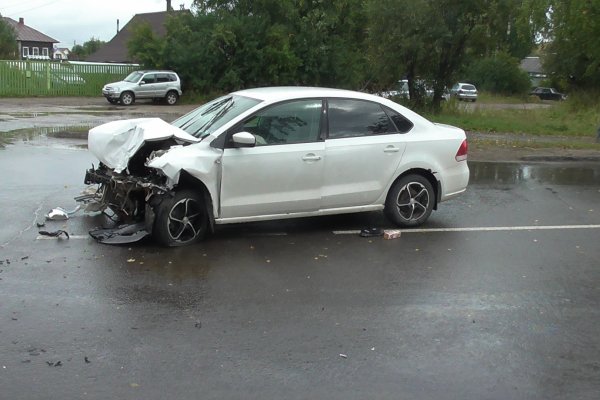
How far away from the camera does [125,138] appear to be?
7703 millimetres

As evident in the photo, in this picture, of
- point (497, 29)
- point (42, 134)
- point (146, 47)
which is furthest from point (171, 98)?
point (42, 134)

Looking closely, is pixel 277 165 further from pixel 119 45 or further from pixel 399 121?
pixel 119 45

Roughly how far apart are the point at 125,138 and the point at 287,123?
1.80 m

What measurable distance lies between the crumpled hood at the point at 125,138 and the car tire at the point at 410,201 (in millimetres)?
2491

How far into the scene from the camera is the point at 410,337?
5.20 meters

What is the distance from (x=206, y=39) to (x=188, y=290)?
3122 centimetres

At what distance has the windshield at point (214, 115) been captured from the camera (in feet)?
25.5

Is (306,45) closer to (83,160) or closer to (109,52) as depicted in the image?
(83,160)

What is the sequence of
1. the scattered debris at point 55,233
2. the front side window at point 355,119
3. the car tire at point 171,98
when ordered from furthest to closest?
1. the car tire at point 171,98
2. the front side window at point 355,119
3. the scattered debris at point 55,233

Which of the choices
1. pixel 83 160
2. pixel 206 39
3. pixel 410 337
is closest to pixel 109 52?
pixel 206 39

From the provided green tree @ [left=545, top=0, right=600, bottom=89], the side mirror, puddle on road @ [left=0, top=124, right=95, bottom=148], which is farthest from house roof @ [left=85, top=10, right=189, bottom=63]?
the side mirror

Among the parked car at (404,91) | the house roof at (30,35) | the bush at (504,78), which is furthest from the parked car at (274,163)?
the house roof at (30,35)

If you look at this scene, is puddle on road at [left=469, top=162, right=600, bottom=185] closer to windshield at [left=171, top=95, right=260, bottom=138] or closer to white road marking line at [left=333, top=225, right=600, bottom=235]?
white road marking line at [left=333, top=225, right=600, bottom=235]

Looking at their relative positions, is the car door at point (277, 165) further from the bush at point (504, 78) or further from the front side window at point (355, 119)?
the bush at point (504, 78)
